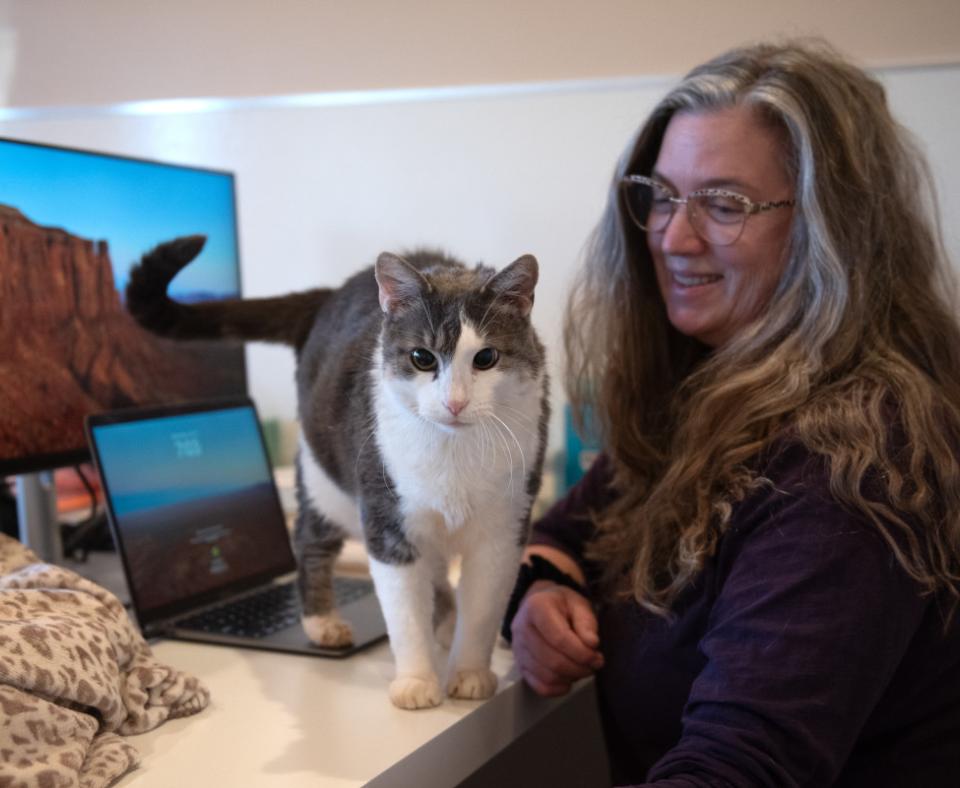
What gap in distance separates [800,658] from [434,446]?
442 millimetres

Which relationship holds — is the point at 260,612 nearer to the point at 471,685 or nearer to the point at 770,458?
the point at 471,685

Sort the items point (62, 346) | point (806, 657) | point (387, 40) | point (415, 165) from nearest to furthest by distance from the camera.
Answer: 1. point (806, 657)
2. point (62, 346)
3. point (387, 40)
4. point (415, 165)

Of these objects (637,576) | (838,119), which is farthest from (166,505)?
(838,119)

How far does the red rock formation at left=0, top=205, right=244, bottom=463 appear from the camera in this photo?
1276 millimetres

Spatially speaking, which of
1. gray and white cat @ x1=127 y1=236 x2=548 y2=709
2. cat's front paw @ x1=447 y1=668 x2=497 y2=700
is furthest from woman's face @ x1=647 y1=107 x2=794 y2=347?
cat's front paw @ x1=447 y1=668 x2=497 y2=700

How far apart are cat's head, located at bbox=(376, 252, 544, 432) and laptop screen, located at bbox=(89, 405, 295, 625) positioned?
46cm

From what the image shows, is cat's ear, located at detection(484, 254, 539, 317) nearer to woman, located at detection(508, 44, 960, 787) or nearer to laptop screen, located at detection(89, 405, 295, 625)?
woman, located at detection(508, 44, 960, 787)

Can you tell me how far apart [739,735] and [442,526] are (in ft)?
1.41

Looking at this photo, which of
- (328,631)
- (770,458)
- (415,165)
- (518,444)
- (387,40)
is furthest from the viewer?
(415,165)

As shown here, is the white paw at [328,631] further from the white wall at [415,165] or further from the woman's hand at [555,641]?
the white wall at [415,165]

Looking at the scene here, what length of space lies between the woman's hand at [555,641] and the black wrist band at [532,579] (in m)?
0.07

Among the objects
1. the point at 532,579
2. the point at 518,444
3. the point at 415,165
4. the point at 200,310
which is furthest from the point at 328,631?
the point at 415,165

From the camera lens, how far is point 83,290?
1.39 meters

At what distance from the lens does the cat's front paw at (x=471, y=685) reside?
108cm
